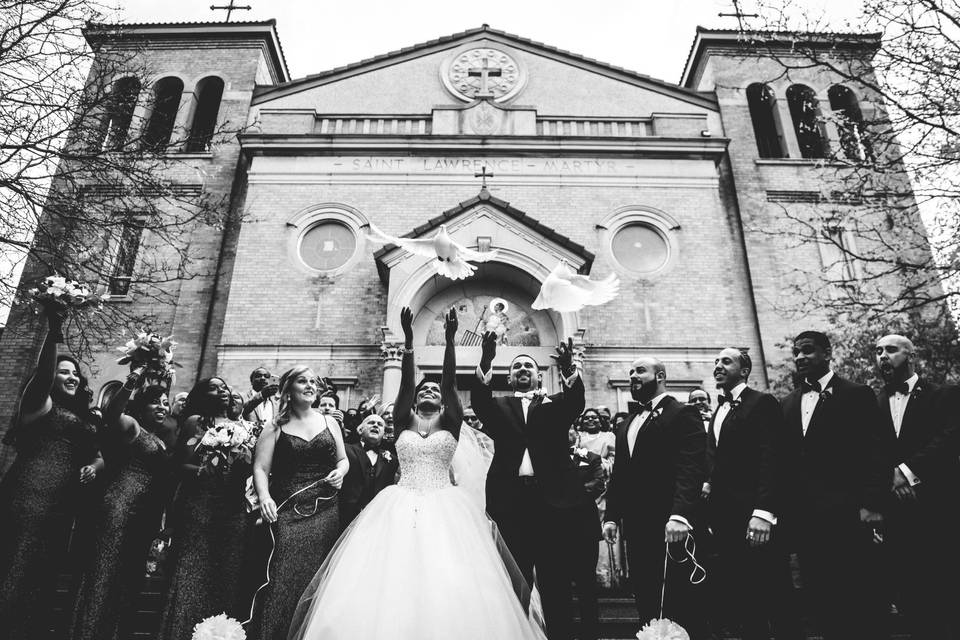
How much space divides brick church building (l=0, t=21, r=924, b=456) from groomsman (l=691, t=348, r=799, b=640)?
8539mm

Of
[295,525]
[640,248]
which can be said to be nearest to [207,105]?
[640,248]

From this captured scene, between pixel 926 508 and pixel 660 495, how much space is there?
1954mm

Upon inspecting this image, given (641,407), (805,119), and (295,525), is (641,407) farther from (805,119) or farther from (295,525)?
(805,119)

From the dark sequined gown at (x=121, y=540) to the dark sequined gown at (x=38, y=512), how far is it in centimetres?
27

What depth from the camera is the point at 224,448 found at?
449 cm

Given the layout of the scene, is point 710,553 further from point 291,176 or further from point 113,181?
point 291,176

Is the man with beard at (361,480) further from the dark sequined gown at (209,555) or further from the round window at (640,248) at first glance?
the round window at (640,248)

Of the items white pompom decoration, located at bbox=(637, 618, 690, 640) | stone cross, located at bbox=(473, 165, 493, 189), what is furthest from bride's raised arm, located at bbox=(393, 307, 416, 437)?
stone cross, located at bbox=(473, 165, 493, 189)

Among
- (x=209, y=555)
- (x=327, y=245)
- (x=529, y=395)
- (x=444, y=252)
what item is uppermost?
(x=327, y=245)

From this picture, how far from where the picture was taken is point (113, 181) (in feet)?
35.5

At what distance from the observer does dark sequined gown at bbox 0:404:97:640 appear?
430 cm

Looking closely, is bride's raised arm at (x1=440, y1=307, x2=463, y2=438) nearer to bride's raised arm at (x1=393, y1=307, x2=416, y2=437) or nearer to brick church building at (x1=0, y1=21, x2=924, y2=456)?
bride's raised arm at (x1=393, y1=307, x2=416, y2=437)

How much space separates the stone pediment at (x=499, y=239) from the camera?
1368 centimetres

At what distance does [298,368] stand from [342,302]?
400 inches
